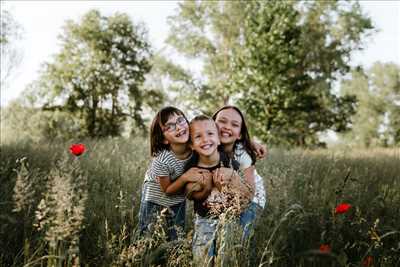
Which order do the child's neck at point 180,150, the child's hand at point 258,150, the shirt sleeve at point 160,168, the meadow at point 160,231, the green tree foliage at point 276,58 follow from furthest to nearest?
the green tree foliage at point 276,58 → the child's hand at point 258,150 → the child's neck at point 180,150 → the shirt sleeve at point 160,168 → the meadow at point 160,231

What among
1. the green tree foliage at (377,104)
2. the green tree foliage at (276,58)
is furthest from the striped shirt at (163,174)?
the green tree foliage at (377,104)

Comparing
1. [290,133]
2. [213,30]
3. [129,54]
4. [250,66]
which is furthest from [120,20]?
[290,133]

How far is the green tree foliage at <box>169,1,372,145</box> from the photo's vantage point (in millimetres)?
19453

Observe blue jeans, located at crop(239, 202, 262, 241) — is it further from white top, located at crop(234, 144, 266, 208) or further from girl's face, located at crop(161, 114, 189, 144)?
girl's face, located at crop(161, 114, 189, 144)

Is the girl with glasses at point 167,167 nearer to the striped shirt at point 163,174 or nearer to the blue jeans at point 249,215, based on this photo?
the striped shirt at point 163,174

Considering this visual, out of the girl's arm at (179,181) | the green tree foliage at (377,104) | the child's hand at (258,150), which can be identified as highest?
the green tree foliage at (377,104)

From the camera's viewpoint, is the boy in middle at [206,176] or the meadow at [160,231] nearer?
the meadow at [160,231]

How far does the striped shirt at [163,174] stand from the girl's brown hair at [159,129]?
0.09 m

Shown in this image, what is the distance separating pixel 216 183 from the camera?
8.71 feet

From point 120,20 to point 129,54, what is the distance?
236cm

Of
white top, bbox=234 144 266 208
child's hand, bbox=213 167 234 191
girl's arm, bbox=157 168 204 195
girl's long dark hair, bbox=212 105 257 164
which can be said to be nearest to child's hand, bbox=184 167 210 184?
girl's arm, bbox=157 168 204 195

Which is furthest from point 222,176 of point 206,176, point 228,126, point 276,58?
point 276,58

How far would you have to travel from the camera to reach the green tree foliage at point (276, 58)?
19453 mm

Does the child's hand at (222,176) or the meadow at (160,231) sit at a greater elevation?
the child's hand at (222,176)
